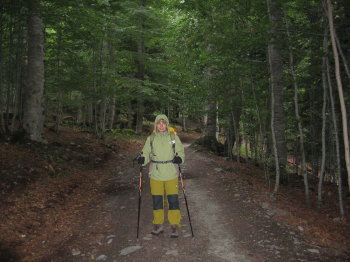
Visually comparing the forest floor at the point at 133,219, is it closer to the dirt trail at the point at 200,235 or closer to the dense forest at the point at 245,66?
the dirt trail at the point at 200,235

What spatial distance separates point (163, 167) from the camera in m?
6.20

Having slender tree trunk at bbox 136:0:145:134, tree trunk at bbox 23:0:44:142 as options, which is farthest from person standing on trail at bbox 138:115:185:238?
slender tree trunk at bbox 136:0:145:134

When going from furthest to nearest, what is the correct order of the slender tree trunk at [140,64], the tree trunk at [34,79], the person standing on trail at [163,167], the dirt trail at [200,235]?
1. the slender tree trunk at [140,64]
2. the tree trunk at [34,79]
3. the person standing on trail at [163,167]
4. the dirt trail at [200,235]

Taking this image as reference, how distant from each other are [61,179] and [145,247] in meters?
5.51

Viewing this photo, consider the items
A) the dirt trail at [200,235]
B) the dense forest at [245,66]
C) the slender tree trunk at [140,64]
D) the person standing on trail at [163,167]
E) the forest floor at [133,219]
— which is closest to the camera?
the dirt trail at [200,235]

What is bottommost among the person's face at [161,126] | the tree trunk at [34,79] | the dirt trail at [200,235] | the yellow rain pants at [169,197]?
the dirt trail at [200,235]

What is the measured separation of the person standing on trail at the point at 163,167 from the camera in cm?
620

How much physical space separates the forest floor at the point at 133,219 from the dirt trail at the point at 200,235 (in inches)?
0.8

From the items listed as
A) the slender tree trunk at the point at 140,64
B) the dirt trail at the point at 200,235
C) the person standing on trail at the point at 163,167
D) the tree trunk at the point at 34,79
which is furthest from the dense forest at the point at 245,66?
the slender tree trunk at the point at 140,64

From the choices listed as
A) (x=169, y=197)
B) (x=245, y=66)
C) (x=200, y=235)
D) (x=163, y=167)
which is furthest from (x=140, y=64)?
(x=200, y=235)

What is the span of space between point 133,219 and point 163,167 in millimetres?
2003

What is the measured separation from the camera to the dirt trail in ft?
17.6

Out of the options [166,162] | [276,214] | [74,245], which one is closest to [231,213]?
[276,214]

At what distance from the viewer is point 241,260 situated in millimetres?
5117
